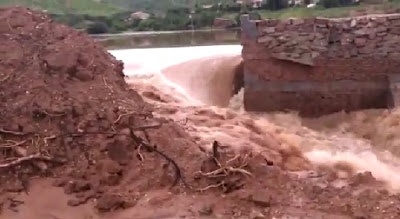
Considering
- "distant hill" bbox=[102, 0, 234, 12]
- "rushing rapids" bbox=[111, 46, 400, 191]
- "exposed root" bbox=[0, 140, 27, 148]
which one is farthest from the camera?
"distant hill" bbox=[102, 0, 234, 12]

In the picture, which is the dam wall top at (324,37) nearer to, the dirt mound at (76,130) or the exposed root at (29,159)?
the dirt mound at (76,130)

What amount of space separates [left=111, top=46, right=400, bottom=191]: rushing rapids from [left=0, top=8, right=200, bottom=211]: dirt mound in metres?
1.11

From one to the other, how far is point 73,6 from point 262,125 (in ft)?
91.6

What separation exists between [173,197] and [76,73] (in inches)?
108

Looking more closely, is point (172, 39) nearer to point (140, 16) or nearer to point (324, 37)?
point (140, 16)

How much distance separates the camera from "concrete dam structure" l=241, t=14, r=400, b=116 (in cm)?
1187

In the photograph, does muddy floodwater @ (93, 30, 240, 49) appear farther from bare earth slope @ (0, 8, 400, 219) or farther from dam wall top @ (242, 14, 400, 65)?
bare earth slope @ (0, 8, 400, 219)

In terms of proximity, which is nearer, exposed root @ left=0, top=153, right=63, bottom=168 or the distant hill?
exposed root @ left=0, top=153, right=63, bottom=168

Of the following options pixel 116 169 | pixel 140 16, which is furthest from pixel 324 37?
pixel 140 16

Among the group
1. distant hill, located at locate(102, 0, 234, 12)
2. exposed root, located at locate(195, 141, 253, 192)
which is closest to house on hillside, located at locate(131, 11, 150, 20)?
distant hill, located at locate(102, 0, 234, 12)

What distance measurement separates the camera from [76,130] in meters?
7.44

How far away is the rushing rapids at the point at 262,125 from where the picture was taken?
8883 mm

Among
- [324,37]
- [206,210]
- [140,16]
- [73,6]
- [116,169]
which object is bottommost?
[140,16]

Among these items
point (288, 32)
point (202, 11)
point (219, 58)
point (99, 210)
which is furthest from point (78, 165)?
point (202, 11)
